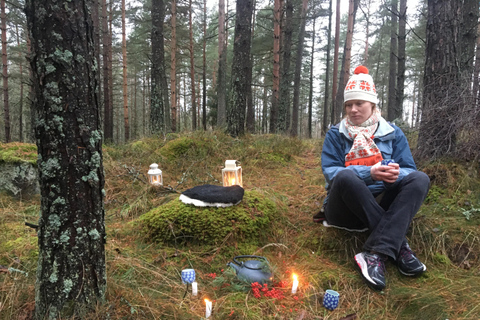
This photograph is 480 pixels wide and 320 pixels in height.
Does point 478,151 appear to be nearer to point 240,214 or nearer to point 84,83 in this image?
point 240,214

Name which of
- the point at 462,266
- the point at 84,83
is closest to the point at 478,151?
the point at 462,266

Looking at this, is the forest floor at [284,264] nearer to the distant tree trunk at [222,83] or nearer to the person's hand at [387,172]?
the person's hand at [387,172]

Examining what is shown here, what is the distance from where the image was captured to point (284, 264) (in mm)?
2131

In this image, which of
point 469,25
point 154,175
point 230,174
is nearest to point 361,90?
point 230,174

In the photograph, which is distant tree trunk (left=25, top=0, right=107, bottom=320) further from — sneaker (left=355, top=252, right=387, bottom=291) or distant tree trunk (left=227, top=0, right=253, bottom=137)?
distant tree trunk (left=227, top=0, right=253, bottom=137)

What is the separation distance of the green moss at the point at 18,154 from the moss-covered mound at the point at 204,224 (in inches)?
95.3

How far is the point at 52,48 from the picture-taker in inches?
44.8

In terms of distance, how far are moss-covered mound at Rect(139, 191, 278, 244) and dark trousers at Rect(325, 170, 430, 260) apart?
33.7 inches

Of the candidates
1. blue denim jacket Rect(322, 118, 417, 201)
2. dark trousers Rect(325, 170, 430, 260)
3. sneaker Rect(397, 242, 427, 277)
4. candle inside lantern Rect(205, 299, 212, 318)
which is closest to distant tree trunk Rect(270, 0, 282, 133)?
blue denim jacket Rect(322, 118, 417, 201)

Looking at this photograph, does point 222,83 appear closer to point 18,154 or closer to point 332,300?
point 18,154

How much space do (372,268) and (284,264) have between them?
67cm

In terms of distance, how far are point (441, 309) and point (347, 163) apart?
1.17 m

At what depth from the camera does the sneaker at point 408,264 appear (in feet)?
6.16

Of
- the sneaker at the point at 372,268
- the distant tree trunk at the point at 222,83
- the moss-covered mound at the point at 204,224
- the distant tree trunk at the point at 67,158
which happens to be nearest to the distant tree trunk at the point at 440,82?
the sneaker at the point at 372,268
